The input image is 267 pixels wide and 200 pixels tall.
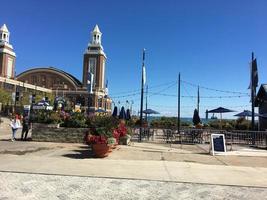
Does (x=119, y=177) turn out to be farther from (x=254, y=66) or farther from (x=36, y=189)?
(x=254, y=66)

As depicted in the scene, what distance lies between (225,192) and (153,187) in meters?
1.60

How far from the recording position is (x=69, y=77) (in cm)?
13688

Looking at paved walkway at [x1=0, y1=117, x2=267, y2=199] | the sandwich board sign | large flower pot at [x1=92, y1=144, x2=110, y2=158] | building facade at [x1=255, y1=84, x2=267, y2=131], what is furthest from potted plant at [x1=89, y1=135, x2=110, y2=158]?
building facade at [x1=255, y1=84, x2=267, y2=131]

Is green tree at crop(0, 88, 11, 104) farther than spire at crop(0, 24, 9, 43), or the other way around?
spire at crop(0, 24, 9, 43)

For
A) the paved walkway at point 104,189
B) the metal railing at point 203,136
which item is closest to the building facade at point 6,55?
the metal railing at point 203,136

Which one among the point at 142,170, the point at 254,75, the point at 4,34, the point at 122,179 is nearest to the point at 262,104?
the point at 254,75

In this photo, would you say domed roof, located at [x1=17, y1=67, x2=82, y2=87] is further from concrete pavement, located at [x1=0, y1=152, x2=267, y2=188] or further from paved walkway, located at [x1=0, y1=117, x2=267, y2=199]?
paved walkway, located at [x1=0, y1=117, x2=267, y2=199]

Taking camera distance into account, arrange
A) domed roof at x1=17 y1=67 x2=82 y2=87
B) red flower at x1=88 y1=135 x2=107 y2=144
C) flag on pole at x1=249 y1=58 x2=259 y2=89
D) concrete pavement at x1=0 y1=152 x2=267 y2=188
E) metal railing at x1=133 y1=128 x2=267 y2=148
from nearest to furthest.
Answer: concrete pavement at x1=0 y1=152 x2=267 y2=188 → red flower at x1=88 y1=135 x2=107 y2=144 → metal railing at x1=133 y1=128 x2=267 y2=148 → flag on pole at x1=249 y1=58 x2=259 y2=89 → domed roof at x1=17 y1=67 x2=82 y2=87

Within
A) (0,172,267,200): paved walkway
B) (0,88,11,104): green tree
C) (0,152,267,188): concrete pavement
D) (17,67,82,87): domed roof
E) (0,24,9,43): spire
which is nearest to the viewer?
(0,172,267,200): paved walkway

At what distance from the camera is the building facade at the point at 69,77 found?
4940 inches

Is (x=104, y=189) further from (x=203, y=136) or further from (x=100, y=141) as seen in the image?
(x=203, y=136)

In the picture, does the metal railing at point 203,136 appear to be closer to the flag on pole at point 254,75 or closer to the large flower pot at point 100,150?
the flag on pole at point 254,75

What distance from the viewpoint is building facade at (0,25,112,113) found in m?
125

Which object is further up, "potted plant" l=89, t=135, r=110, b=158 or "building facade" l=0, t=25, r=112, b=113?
"building facade" l=0, t=25, r=112, b=113
